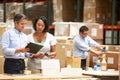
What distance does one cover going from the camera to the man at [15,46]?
609 cm

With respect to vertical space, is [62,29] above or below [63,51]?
above

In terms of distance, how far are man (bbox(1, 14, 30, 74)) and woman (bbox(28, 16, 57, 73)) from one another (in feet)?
0.61

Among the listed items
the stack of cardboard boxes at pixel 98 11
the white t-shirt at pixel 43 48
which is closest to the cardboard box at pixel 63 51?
the white t-shirt at pixel 43 48

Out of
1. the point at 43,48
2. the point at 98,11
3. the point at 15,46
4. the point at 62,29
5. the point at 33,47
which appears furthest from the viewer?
the point at 98,11

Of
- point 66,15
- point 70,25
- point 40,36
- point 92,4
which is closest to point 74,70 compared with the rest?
point 40,36

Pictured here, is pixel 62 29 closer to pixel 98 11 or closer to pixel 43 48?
pixel 98 11

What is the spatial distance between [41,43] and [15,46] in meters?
0.46

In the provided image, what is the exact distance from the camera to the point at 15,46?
619 cm

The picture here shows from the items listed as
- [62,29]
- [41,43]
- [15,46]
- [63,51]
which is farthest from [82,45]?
[62,29]

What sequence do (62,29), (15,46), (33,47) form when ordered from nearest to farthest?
(33,47) < (15,46) < (62,29)

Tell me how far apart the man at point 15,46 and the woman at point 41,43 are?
185 mm

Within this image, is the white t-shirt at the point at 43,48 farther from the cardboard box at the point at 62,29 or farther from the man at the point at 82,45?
the cardboard box at the point at 62,29

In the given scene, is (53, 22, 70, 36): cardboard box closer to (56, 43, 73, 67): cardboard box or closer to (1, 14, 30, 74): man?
(56, 43, 73, 67): cardboard box

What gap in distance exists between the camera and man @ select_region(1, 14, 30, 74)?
240 inches
